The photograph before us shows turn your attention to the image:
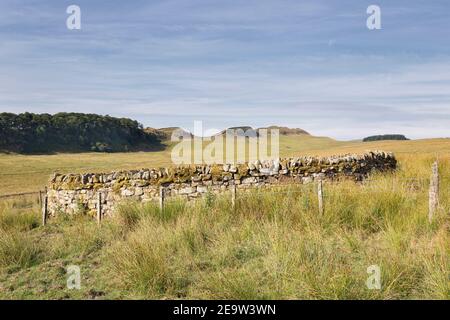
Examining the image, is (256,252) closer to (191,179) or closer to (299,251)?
(299,251)

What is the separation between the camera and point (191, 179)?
13.5 meters

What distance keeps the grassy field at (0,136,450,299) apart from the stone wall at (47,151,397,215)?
1940 millimetres

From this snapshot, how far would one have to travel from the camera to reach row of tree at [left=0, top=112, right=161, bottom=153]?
235 feet

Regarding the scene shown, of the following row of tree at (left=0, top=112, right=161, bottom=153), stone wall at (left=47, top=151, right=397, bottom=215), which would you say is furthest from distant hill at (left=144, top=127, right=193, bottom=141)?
stone wall at (left=47, top=151, right=397, bottom=215)

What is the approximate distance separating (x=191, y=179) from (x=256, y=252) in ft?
21.2

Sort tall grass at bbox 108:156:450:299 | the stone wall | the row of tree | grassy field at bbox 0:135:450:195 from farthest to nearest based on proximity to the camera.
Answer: the row of tree → grassy field at bbox 0:135:450:195 → the stone wall → tall grass at bbox 108:156:450:299

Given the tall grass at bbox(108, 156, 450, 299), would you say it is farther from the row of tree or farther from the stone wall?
the row of tree

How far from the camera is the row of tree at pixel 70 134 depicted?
71.8 metres

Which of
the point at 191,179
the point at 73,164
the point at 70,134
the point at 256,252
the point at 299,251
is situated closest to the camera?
the point at 299,251

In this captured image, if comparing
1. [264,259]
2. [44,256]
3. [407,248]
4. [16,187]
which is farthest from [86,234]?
[16,187]

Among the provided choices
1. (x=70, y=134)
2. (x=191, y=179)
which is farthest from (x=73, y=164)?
(x=191, y=179)

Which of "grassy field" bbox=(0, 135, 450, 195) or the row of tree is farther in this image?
the row of tree

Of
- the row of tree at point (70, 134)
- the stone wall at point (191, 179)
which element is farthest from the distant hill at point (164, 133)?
the stone wall at point (191, 179)
